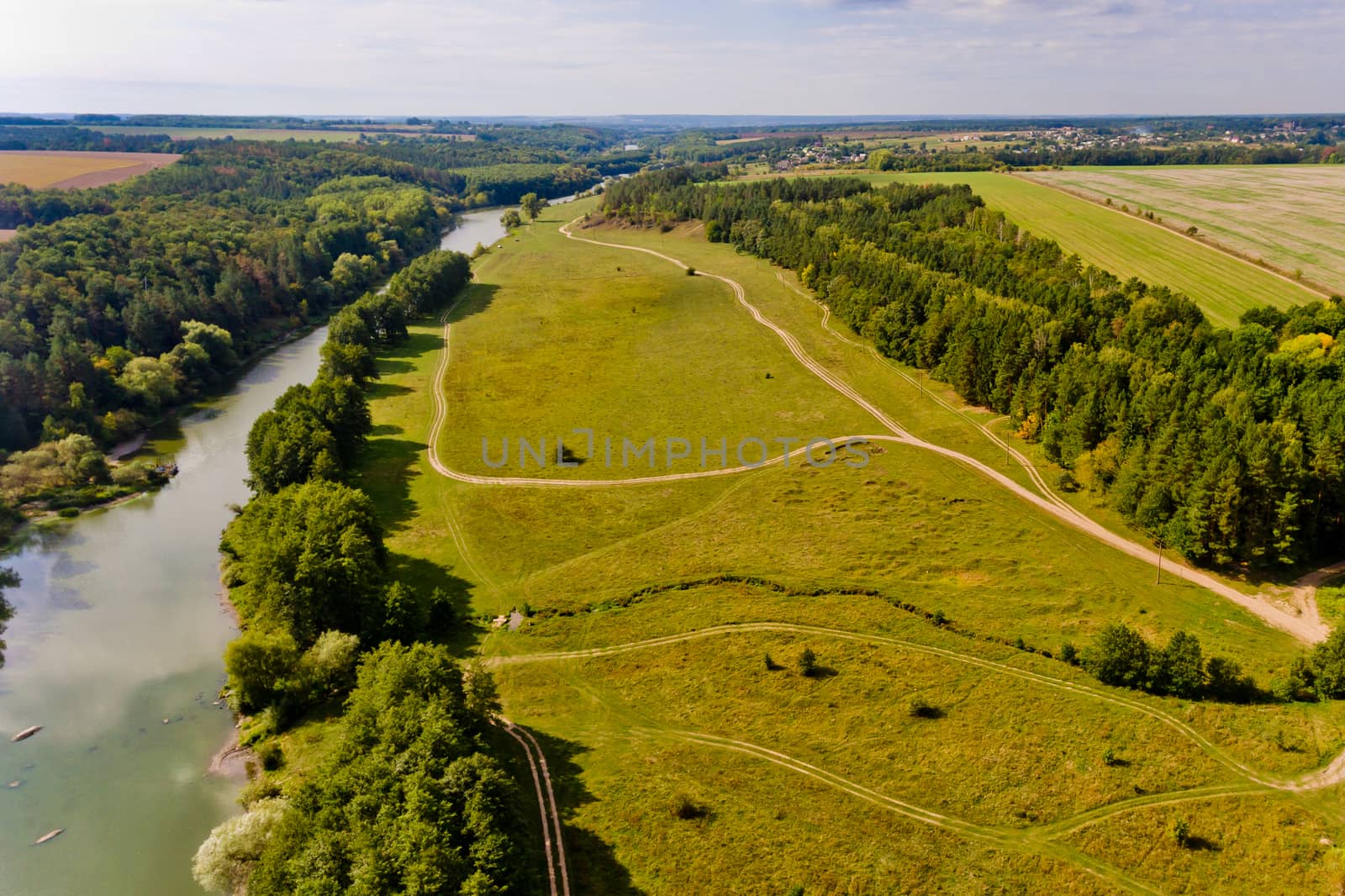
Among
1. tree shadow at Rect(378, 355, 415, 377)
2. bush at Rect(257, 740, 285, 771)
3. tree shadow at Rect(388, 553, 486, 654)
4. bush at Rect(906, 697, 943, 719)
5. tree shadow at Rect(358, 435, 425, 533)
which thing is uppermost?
tree shadow at Rect(378, 355, 415, 377)

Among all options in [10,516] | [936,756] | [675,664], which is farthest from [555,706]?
[10,516]

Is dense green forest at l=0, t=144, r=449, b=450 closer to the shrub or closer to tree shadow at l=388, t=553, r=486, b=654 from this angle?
tree shadow at l=388, t=553, r=486, b=654

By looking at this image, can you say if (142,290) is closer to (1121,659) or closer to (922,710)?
(922,710)

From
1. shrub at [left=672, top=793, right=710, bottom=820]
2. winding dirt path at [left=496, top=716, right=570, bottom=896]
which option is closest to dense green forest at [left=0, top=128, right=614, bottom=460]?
winding dirt path at [left=496, top=716, right=570, bottom=896]

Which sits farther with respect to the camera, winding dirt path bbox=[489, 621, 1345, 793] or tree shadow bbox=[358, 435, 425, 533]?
tree shadow bbox=[358, 435, 425, 533]

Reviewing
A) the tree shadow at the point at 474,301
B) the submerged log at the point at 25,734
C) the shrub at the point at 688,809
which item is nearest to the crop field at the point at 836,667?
the shrub at the point at 688,809

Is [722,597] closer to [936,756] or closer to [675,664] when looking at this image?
[675,664]
